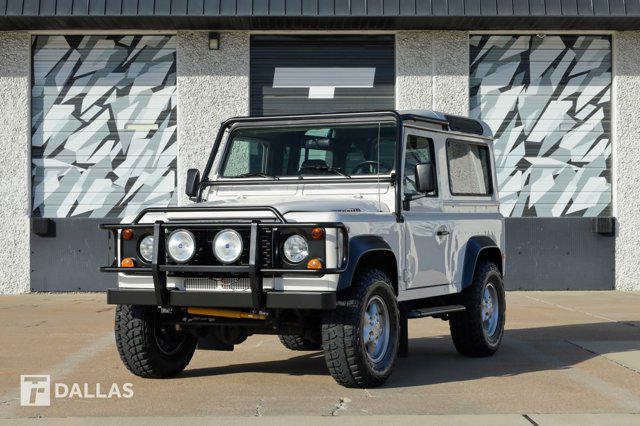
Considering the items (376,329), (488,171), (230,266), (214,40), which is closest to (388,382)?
(376,329)

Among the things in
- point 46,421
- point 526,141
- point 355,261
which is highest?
point 526,141

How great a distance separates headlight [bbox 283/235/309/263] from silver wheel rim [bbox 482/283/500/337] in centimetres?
304

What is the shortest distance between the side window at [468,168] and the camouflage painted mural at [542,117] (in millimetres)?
6984

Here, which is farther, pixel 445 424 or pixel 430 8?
pixel 430 8

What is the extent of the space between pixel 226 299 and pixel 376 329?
1187mm

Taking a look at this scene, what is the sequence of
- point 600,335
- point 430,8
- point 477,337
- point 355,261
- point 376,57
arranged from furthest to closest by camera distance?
point 376,57, point 430,8, point 600,335, point 477,337, point 355,261

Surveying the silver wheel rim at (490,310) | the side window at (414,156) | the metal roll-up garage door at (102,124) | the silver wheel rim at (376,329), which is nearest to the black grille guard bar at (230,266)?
the silver wheel rim at (376,329)

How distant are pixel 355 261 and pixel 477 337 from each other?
2582 mm

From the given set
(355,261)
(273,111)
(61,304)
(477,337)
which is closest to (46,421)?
(355,261)

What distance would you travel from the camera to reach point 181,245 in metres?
7.58

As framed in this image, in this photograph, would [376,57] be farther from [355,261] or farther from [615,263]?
[355,261]

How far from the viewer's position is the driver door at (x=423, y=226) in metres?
8.61

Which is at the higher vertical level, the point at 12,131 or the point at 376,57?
the point at 376,57

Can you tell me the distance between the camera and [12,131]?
1709 cm
